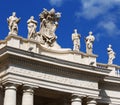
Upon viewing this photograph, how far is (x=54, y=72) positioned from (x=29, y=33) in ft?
11.0

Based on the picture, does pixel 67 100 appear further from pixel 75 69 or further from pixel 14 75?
pixel 14 75

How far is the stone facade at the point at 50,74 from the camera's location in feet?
93.5

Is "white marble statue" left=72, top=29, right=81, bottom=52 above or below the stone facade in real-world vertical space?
above

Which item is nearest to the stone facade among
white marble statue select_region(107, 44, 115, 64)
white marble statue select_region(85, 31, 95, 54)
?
white marble statue select_region(85, 31, 95, 54)

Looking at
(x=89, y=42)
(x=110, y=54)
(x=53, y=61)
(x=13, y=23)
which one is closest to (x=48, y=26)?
(x=89, y=42)

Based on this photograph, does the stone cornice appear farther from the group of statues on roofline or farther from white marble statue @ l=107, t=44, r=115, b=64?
white marble statue @ l=107, t=44, r=115, b=64

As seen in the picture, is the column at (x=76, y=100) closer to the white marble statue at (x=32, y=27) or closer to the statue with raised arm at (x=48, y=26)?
the statue with raised arm at (x=48, y=26)

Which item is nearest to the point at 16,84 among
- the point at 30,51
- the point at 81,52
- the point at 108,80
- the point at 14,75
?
the point at 14,75

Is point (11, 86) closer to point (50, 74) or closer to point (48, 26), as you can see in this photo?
point (50, 74)

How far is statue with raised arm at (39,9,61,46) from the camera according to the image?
32.7 m

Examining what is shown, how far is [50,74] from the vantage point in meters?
30.1

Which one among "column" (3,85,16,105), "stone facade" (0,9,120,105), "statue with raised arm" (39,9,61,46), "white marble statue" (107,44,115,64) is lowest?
"column" (3,85,16,105)

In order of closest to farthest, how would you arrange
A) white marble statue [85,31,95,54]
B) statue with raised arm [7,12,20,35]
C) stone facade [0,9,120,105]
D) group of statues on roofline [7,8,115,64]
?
stone facade [0,9,120,105] → statue with raised arm [7,12,20,35] → group of statues on roofline [7,8,115,64] → white marble statue [85,31,95,54]

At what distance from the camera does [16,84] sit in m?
28.3
